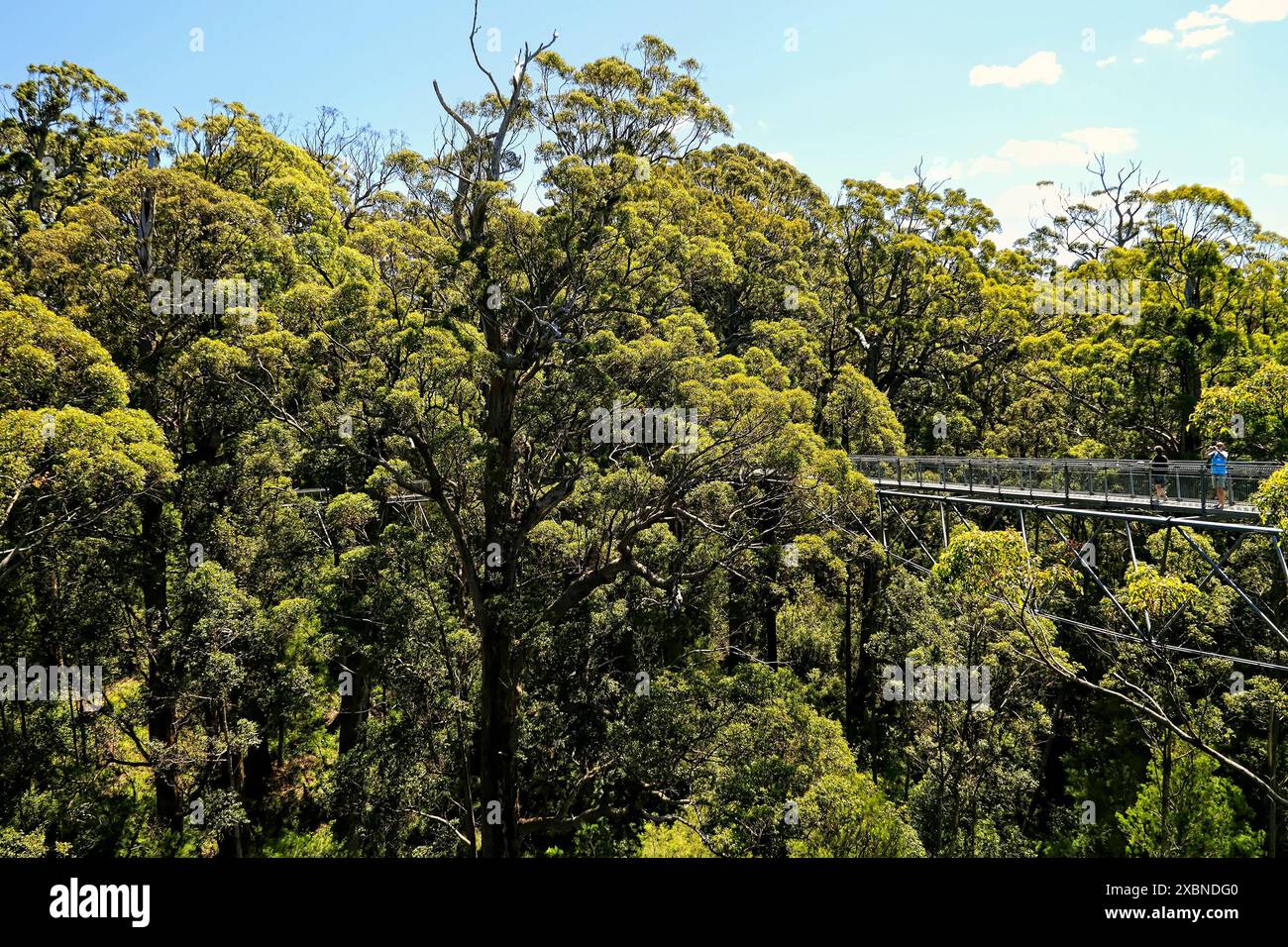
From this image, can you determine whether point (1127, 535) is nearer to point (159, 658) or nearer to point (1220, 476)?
point (1220, 476)

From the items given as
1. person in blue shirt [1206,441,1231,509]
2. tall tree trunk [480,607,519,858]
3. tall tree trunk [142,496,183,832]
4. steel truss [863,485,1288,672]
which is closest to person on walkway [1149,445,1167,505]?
steel truss [863,485,1288,672]

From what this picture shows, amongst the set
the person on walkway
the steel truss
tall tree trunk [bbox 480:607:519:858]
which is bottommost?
tall tree trunk [bbox 480:607:519:858]

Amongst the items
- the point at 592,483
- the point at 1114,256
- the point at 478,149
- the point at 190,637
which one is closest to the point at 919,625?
the point at 592,483

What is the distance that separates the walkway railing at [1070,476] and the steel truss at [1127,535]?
9.9 inches

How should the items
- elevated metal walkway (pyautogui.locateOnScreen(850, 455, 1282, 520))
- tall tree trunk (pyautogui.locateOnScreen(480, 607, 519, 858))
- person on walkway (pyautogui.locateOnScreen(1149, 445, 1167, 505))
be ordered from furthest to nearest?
tall tree trunk (pyautogui.locateOnScreen(480, 607, 519, 858))
person on walkway (pyautogui.locateOnScreen(1149, 445, 1167, 505))
elevated metal walkway (pyautogui.locateOnScreen(850, 455, 1282, 520))

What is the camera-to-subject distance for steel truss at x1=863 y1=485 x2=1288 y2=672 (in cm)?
816

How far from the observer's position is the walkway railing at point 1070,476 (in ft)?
30.0

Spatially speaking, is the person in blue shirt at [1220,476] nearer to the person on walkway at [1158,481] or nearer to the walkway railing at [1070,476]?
the walkway railing at [1070,476]

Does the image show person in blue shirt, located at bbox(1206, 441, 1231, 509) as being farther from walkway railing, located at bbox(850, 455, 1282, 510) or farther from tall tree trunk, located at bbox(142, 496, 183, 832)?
tall tree trunk, located at bbox(142, 496, 183, 832)

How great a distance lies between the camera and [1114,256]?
17.7 meters

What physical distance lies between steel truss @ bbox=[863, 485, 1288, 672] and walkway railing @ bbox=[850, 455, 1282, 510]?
0.82ft

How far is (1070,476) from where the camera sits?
11.7 m
